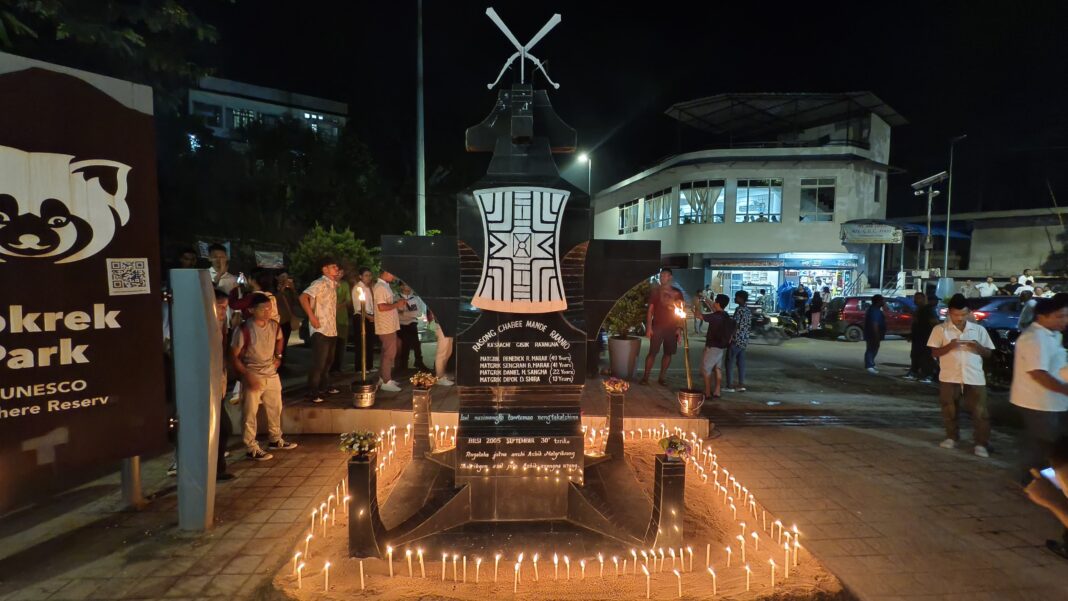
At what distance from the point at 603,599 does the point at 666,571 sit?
0.61 meters

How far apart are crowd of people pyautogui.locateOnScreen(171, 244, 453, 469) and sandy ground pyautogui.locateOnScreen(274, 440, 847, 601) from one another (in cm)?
221

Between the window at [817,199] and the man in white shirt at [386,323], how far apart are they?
2394cm

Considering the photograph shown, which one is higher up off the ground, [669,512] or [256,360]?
[256,360]

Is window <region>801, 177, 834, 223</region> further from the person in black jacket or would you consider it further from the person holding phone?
the person holding phone

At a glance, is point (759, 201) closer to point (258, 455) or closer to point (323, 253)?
point (323, 253)

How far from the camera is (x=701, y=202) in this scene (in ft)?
87.4

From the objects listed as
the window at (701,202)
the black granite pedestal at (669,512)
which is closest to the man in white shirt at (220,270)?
the black granite pedestal at (669,512)

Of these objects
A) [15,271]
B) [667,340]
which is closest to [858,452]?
[667,340]

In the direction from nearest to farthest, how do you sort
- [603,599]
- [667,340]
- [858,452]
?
[603,599] → [858,452] → [667,340]

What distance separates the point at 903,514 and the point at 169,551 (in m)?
6.07

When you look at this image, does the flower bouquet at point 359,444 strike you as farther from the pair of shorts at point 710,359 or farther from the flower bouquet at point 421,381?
the pair of shorts at point 710,359

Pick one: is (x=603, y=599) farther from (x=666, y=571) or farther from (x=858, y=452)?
(x=858, y=452)

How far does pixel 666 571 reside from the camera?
3.66m

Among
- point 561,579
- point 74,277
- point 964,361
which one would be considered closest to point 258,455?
point 74,277
